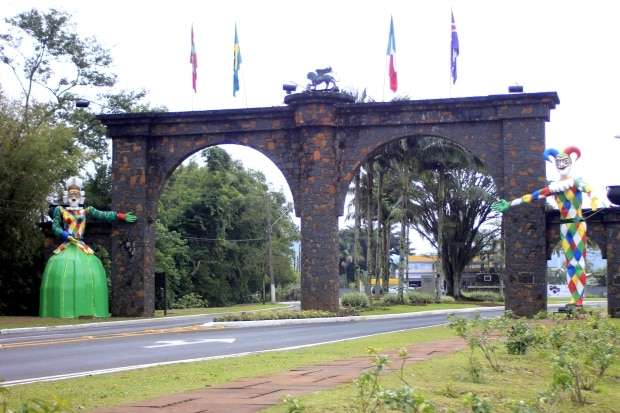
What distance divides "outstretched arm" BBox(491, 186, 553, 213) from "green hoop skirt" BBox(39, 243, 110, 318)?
13378 mm

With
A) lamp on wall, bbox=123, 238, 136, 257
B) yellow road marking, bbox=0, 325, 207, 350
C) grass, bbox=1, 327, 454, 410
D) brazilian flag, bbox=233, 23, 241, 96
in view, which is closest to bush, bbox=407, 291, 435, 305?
brazilian flag, bbox=233, 23, 241, 96

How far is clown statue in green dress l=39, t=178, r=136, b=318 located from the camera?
94.8 ft

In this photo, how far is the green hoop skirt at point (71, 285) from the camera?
28859 mm

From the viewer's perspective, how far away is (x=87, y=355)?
579 inches

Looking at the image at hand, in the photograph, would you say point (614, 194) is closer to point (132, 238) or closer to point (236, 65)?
point (236, 65)

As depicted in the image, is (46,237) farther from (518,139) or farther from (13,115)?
(518,139)

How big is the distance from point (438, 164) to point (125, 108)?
17.2 meters

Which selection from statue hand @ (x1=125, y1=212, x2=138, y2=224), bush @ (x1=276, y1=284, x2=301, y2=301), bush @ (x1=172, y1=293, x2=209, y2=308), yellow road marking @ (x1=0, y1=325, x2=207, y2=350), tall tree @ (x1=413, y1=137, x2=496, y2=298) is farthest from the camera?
bush @ (x1=276, y1=284, x2=301, y2=301)

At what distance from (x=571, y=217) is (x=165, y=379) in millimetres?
17680

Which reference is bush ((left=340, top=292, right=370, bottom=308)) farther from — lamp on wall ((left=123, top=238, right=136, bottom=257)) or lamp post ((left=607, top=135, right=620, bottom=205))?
lamp post ((left=607, top=135, right=620, bottom=205))

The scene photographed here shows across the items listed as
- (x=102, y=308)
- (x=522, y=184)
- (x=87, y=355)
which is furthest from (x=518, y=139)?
(x=87, y=355)

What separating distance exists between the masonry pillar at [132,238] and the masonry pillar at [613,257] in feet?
50.0

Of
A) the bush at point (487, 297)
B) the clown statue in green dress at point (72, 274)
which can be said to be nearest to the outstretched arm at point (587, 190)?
the clown statue in green dress at point (72, 274)

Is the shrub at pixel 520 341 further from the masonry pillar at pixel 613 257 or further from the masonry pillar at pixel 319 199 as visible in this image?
the masonry pillar at pixel 319 199
